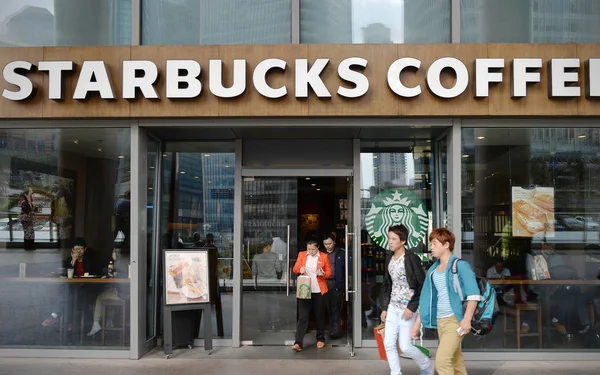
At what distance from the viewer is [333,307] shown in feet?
27.4

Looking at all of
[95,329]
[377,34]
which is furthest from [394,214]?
[95,329]

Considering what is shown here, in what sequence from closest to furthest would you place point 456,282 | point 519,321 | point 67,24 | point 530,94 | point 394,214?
1. point 456,282
2. point 530,94
3. point 519,321
4. point 67,24
5. point 394,214

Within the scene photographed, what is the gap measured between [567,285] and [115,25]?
7.16 metres

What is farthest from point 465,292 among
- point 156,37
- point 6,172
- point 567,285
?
point 6,172

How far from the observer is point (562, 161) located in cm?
747

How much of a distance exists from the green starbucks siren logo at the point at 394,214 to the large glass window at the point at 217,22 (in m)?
2.72

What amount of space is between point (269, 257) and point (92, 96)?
3.39 meters

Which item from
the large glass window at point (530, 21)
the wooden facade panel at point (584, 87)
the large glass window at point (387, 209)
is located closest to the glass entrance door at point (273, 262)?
the large glass window at point (387, 209)

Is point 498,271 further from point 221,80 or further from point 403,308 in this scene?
point 221,80

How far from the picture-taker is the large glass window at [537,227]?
733 centimetres

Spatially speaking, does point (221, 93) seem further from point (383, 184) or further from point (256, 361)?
point (256, 361)

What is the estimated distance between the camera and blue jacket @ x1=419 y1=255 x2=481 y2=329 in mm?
4992

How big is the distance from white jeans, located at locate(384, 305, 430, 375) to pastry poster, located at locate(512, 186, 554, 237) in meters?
2.61

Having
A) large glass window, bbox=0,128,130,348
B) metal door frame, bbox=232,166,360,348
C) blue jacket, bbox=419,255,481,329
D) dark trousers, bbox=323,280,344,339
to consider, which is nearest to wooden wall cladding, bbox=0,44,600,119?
large glass window, bbox=0,128,130,348
